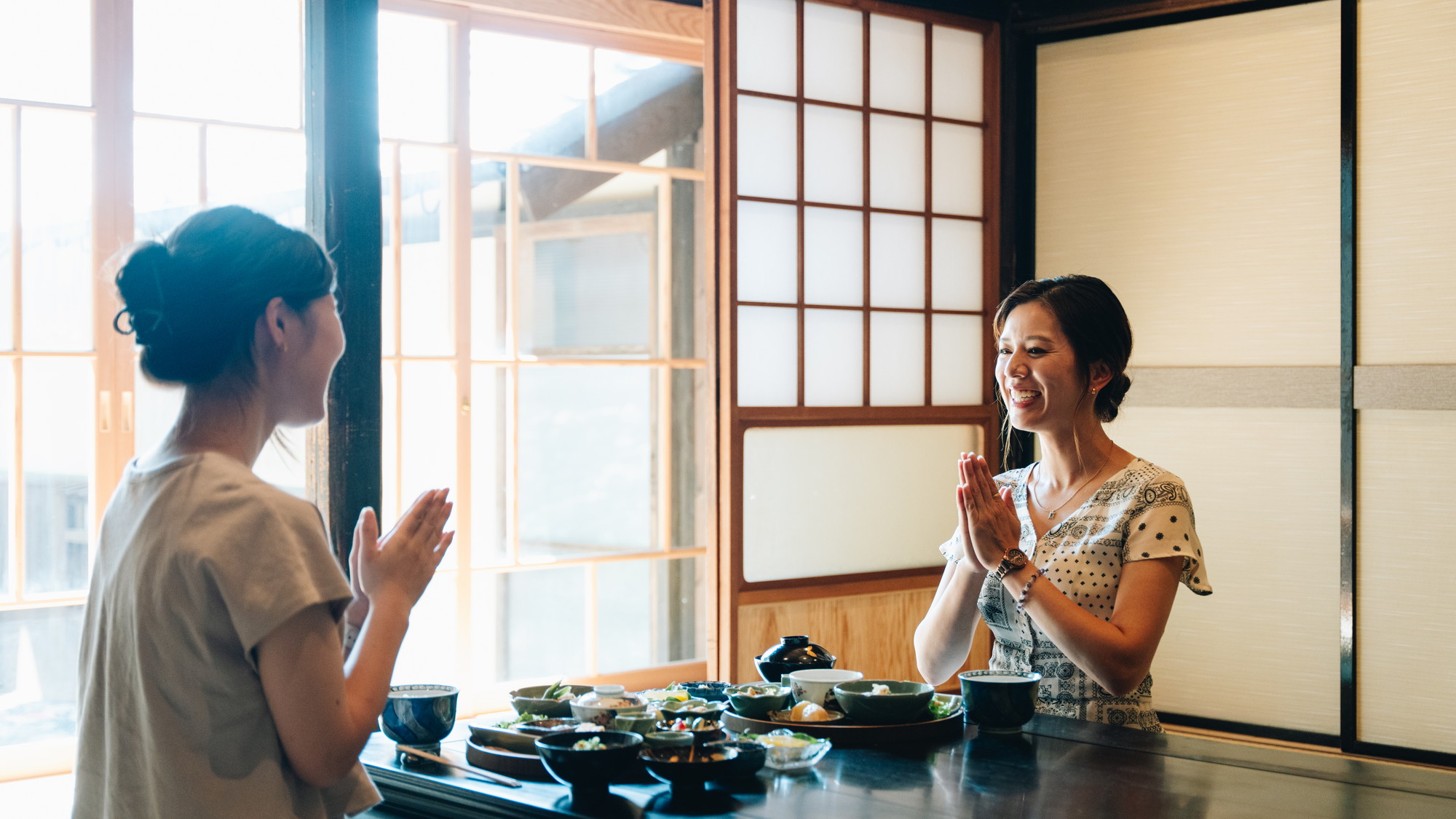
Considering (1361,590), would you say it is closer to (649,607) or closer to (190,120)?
(649,607)

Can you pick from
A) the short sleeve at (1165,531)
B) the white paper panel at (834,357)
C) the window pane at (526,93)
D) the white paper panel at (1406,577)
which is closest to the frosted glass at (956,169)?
the white paper panel at (834,357)

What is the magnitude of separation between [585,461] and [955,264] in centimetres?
155

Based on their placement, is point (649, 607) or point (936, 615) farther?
point (649, 607)

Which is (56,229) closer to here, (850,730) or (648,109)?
(648,109)

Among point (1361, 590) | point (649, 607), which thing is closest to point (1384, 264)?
point (1361, 590)

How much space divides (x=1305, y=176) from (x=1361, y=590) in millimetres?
1282

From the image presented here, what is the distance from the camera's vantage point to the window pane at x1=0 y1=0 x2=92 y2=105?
11.5ft

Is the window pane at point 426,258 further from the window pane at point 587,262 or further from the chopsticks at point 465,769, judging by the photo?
the chopsticks at point 465,769

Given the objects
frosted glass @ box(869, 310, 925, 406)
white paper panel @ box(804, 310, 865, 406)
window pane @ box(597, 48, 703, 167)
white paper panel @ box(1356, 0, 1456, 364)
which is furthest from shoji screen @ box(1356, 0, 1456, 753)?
window pane @ box(597, 48, 703, 167)

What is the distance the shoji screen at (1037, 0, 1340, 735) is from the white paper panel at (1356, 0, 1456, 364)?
105mm

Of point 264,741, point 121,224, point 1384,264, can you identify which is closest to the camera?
point 264,741

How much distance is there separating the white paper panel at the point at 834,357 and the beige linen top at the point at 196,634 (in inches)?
119

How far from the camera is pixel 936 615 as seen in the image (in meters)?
2.17

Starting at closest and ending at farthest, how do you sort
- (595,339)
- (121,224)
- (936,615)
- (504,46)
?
1. (936,615)
2. (121,224)
3. (504,46)
4. (595,339)
